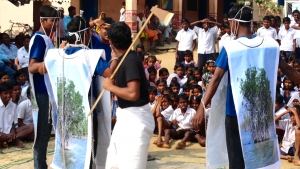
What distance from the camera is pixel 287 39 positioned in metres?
12.6

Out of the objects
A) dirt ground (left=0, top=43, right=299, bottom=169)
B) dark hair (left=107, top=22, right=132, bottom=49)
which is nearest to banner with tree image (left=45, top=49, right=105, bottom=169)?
dark hair (left=107, top=22, right=132, bottom=49)

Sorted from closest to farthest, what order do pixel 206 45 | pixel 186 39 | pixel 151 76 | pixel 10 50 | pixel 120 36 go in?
pixel 120 36 → pixel 151 76 → pixel 10 50 → pixel 206 45 → pixel 186 39

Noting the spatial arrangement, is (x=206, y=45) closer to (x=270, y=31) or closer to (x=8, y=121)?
(x=270, y=31)

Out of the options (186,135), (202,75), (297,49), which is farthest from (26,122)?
(297,49)

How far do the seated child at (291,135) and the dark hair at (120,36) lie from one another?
3164 mm

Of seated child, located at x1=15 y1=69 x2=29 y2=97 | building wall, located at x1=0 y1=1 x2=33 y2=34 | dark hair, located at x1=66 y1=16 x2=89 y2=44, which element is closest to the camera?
dark hair, located at x1=66 y1=16 x2=89 y2=44

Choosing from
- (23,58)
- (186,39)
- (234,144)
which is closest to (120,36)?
(234,144)

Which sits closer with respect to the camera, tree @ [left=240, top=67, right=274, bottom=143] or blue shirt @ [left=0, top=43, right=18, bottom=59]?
tree @ [left=240, top=67, right=274, bottom=143]

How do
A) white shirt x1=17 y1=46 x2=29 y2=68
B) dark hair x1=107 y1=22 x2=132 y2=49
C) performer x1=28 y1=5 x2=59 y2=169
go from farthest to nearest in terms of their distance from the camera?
white shirt x1=17 y1=46 x2=29 y2=68 → performer x1=28 y1=5 x2=59 y2=169 → dark hair x1=107 y1=22 x2=132 y2=49

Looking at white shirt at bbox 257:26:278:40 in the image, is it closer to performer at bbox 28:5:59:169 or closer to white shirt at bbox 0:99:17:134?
white shirt at bbox 0:99:17:134

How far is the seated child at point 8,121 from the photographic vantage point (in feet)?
24.1

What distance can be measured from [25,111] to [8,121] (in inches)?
18.0

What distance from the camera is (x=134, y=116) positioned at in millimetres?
3971

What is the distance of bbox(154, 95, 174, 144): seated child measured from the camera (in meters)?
7.69
